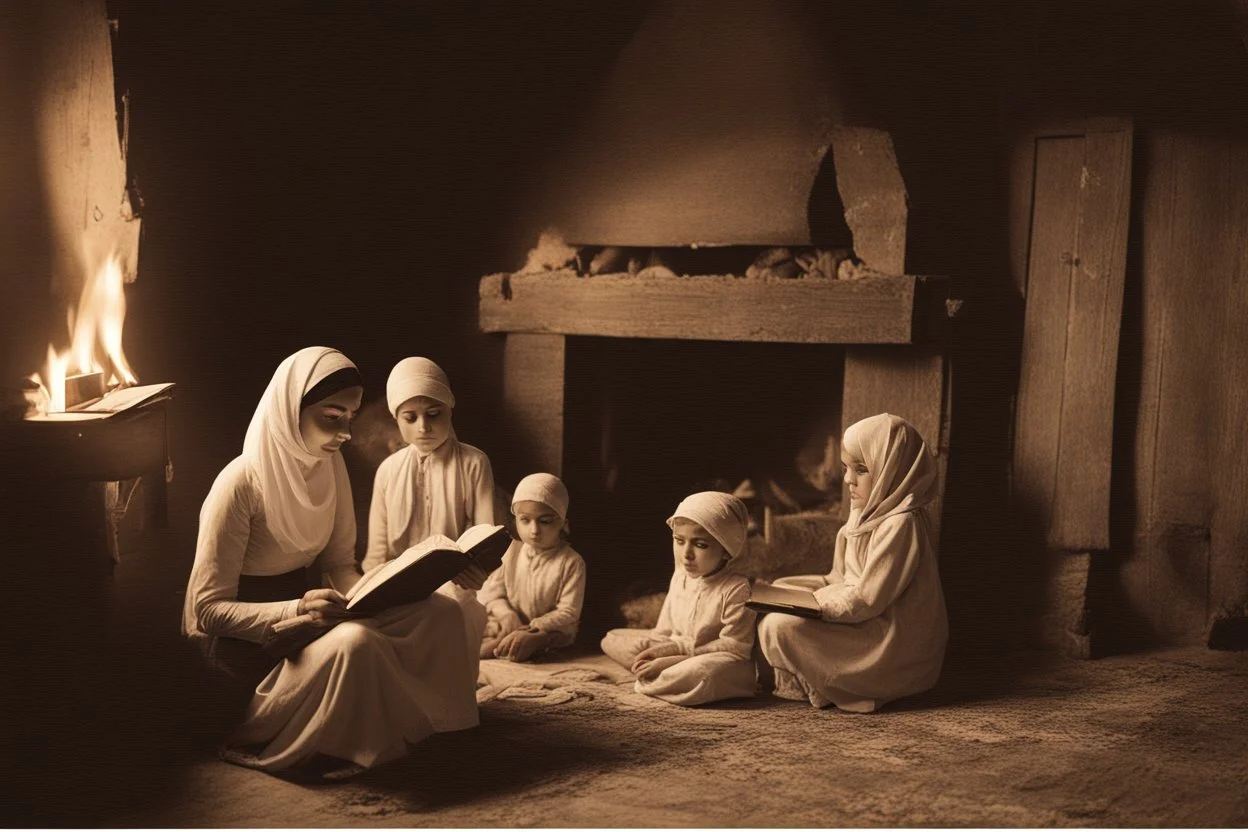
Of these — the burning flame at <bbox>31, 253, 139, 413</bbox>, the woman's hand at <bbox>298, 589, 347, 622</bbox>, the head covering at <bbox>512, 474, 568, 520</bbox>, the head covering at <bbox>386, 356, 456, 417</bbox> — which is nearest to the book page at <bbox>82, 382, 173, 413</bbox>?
the burning flame at <bbox>31, 253, 139, 413</bbox>

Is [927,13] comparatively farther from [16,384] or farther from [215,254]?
[16,384]

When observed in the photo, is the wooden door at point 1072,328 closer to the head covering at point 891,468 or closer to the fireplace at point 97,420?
the head covering at point 891,468

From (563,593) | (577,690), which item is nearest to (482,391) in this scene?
(563,593)

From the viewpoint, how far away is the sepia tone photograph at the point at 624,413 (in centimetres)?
469

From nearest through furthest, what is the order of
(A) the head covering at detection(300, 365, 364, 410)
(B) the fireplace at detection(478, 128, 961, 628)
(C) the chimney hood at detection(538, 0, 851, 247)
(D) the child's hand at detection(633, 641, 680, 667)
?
(A) the head covering at detection(300, 365, 364, 410) < (D) the child's hand at detection(633, 641, 680, 667) < (B) the fireplace at detection(478, 128, 961, 628) < (C) the chimney hood at detection(538, 0, 851, 247)

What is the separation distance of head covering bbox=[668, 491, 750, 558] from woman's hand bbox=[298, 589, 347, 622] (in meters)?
1.68

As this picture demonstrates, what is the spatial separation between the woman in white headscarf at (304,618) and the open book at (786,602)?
1.27 m

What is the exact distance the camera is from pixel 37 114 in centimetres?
506

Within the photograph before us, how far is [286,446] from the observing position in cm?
486

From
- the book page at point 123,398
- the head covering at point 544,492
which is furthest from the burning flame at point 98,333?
the head covering at point 544,492

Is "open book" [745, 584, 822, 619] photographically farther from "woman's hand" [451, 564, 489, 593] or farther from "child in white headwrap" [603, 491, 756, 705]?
"woman's hand" [451, 564, 489, 593]

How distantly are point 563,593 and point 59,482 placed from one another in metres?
2.60

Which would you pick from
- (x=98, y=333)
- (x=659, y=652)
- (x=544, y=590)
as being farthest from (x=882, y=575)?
(x=98, y=333)

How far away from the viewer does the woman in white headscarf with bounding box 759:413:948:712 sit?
569 cm
